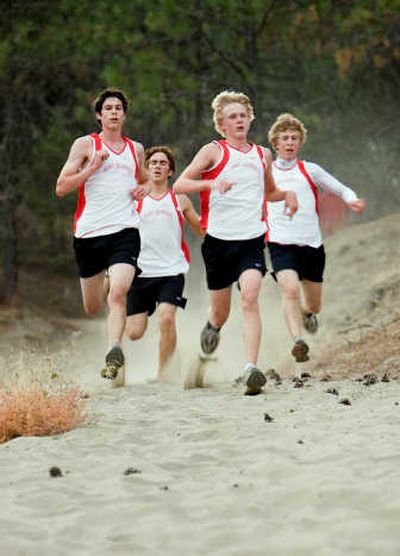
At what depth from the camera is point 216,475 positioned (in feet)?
18.1

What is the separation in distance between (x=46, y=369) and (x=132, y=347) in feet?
30.6

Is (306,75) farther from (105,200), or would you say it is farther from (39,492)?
(39,492)

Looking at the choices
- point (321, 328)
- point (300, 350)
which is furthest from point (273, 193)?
point (321, 328)

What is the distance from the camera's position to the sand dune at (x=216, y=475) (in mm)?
4504

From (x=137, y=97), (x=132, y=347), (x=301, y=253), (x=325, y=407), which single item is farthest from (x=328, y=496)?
(x=137, y=97)

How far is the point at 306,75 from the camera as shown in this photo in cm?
2300

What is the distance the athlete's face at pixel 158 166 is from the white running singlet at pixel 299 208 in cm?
95

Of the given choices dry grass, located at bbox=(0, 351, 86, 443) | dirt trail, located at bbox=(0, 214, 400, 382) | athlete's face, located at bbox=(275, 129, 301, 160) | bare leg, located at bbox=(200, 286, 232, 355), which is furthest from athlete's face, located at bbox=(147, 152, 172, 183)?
dry grass, located at bbox=(0, 351, 86, 443)

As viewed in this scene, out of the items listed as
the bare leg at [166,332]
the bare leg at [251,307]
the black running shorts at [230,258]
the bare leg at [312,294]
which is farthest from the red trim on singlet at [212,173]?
the bare leg at [312,294]

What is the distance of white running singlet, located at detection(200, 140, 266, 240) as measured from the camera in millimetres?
8148

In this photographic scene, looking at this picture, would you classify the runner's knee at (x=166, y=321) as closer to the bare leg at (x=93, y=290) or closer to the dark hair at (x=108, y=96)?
the bare leg at (x=93, y=290)

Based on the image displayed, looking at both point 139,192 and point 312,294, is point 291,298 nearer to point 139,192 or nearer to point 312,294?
point 312,294

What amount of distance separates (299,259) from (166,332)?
1.32 meters

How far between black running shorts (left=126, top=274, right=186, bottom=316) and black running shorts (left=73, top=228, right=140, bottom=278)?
1.08 metres
